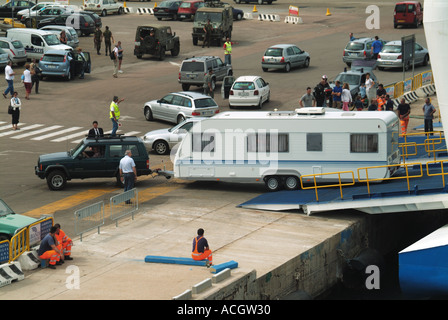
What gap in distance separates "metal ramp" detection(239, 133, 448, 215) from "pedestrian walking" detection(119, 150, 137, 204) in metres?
3.23

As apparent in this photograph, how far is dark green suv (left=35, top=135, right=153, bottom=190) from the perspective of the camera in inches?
1082

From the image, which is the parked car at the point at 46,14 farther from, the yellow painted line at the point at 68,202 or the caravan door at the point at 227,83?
the yellow painted line at the point at 68,202

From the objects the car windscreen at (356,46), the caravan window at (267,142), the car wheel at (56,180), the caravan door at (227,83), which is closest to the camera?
the caravan window at (267,142)

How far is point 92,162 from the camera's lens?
27.6m

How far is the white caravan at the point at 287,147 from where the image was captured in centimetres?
2605

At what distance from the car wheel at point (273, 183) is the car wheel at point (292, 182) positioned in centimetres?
26

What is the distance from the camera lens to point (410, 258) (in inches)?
848

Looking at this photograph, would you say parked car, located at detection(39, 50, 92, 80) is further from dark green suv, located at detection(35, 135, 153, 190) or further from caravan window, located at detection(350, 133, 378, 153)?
caravan window, located at detection(350, 133, 378, 153)

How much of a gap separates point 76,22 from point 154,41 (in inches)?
384

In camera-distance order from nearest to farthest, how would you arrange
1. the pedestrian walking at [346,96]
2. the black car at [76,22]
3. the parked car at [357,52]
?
1. the pedestrian walking at [346,96]
2. the parked car at [357,52]
3. the black car at [76,22]

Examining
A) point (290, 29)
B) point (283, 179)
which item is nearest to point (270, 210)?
point (283, 179)

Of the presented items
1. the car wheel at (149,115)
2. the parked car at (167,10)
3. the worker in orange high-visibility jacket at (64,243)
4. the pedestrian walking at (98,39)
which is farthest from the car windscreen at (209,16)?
the worker in orange high-visibility jacket at (64,243)

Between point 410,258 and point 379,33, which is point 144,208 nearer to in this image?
point 410,258

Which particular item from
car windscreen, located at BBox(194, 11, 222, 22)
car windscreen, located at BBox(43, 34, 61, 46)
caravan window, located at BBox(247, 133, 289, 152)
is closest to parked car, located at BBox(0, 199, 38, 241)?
caravan window, located at BBox(247, 133, 289, 152)
